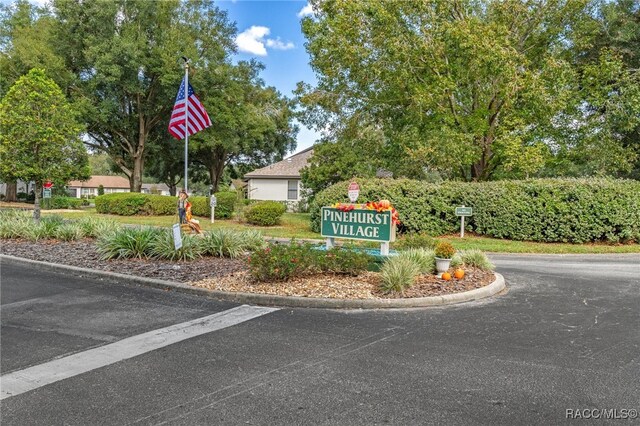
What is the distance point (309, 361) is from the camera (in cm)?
422

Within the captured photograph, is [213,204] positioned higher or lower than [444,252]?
higher

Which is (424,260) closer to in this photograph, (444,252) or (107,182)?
(444,252)

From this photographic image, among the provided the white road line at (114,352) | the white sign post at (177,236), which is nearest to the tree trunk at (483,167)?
the white sign post at (177,236)

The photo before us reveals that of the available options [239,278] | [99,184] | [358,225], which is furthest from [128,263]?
[99,184]

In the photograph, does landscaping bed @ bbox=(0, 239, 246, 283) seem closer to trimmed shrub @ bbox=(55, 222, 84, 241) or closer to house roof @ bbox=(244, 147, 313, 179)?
trimmed shrub @ bbox=(55, 222, 84, 241)

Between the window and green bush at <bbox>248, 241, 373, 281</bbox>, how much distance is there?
2628 cm

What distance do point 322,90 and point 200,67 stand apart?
13969 mm

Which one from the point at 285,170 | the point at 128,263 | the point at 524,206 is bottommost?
the point at 128,263

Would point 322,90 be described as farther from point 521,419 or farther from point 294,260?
point 521,419

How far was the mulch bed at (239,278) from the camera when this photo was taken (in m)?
6.80

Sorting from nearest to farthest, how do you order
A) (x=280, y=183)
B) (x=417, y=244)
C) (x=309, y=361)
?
(x=309, y=361) < (x=417, y=244) < (x=280, y=183)

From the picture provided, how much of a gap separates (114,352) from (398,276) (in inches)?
161

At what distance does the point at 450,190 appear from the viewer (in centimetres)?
1669

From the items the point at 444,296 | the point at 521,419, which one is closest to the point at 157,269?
the point at 444,296
